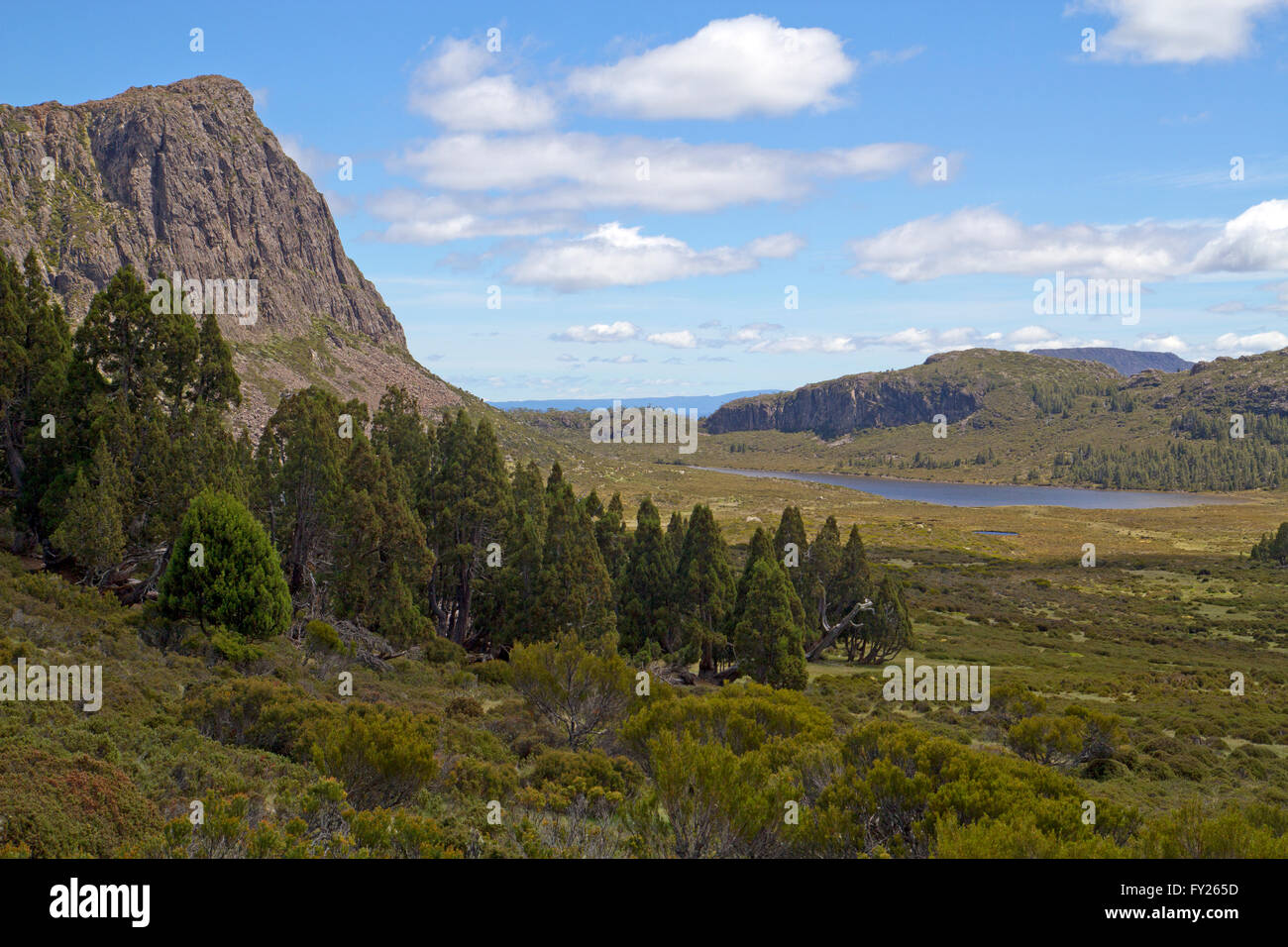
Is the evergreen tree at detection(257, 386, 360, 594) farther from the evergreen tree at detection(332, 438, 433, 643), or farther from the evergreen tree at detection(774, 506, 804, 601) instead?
the evergreen tree at detection(774, 506, 804, 601)

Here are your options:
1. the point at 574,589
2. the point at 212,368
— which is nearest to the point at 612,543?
the point at 574,589

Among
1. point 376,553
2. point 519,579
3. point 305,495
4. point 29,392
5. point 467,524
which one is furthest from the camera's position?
point 467,524

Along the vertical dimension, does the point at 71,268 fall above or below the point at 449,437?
above

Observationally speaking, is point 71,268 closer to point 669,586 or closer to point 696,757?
point 669,586

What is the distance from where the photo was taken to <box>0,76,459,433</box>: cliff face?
5295 inches

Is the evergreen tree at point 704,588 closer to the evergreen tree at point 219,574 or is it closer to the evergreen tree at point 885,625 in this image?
the evergreen tree at point 885,625

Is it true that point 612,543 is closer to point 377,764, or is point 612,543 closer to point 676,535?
point 676,535

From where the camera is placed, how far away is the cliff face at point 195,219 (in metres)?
134

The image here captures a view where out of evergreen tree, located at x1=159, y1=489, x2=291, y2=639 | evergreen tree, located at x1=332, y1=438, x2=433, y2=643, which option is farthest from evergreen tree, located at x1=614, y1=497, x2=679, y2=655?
evergreen tree, located at x1=159, y1=489, x2=291, y2=639

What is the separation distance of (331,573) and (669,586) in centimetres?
1446

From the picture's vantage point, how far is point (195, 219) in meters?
161
